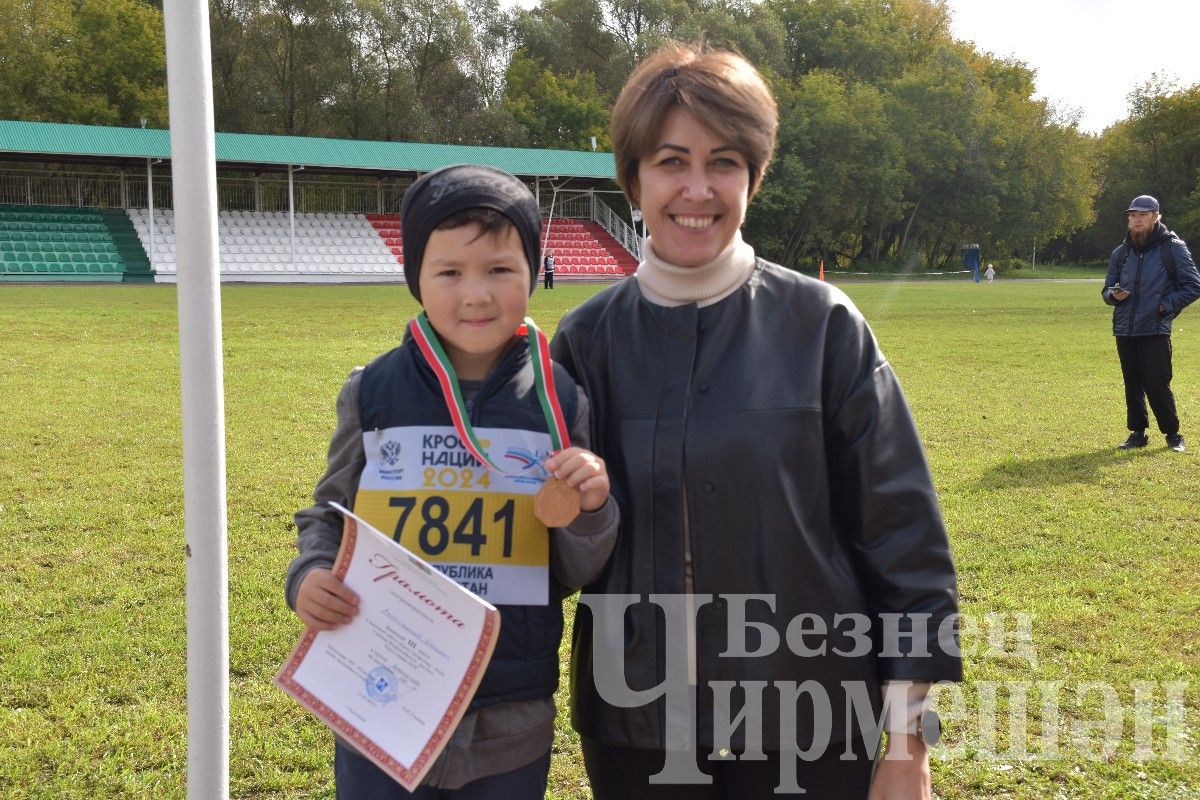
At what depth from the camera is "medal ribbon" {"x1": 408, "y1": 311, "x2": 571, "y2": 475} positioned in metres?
1.89

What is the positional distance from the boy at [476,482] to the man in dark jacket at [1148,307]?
852 cm

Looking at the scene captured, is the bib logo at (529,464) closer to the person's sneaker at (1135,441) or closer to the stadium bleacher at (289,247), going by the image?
the person's sneaker at (1135,441)

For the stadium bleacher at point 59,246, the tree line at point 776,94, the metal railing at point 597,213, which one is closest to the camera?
the stadium bleacher at point 59,246

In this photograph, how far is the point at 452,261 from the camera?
196 centimetres

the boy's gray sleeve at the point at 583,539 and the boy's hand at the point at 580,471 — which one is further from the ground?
the boy's hand at the point at 580,471

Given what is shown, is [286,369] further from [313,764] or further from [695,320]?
[695,320]

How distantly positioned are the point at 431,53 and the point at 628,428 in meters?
58.6

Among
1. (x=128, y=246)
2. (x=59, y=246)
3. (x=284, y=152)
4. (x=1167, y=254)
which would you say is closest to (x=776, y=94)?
(x=284, y=152)

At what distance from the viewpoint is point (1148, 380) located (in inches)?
371

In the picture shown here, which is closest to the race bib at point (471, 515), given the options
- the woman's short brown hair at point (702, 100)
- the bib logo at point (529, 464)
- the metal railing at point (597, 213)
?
the bib logo at point (529, 464)

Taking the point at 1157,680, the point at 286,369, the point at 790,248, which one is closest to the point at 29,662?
the point at 1157,680

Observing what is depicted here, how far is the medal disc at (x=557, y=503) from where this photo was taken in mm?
1783

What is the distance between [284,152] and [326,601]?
4119 centimetres

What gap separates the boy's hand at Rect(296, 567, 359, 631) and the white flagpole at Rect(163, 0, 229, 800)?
384 mm
